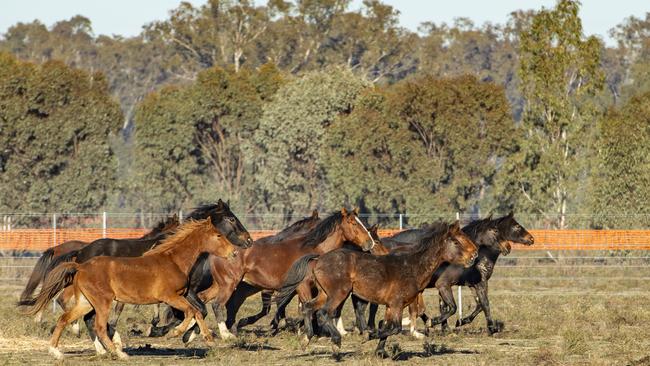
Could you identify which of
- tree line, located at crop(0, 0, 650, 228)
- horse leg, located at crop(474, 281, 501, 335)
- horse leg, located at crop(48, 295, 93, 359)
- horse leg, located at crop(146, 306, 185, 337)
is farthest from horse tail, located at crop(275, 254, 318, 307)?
tree line, located at crop(0, 0, 650, 228)

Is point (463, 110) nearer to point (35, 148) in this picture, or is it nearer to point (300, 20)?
point (35, 148)

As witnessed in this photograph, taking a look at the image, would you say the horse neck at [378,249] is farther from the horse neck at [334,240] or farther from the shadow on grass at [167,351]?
the shadow on grass at [167,351]

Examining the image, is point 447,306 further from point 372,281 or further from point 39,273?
point 39,273

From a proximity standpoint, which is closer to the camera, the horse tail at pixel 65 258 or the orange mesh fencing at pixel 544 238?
the horse tail at pixel 65 258

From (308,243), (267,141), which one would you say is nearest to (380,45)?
(267,141)

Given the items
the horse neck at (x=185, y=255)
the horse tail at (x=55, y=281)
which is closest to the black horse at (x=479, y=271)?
the horse neck at (x=185, y=255)

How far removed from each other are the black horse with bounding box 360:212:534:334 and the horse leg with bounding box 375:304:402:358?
3.21m

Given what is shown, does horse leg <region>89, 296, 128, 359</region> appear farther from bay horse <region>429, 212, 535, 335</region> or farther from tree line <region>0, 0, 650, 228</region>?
tree line <region>0, 0, 650, 228</region>

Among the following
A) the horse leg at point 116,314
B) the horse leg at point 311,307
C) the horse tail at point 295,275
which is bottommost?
the horse leg at point 116,314

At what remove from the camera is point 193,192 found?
5231cm

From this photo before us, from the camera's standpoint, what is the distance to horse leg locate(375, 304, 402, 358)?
14.5 metres

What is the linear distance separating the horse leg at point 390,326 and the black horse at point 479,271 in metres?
3.21

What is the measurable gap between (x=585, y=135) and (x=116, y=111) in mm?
20173

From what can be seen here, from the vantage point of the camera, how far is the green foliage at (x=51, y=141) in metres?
47.4
